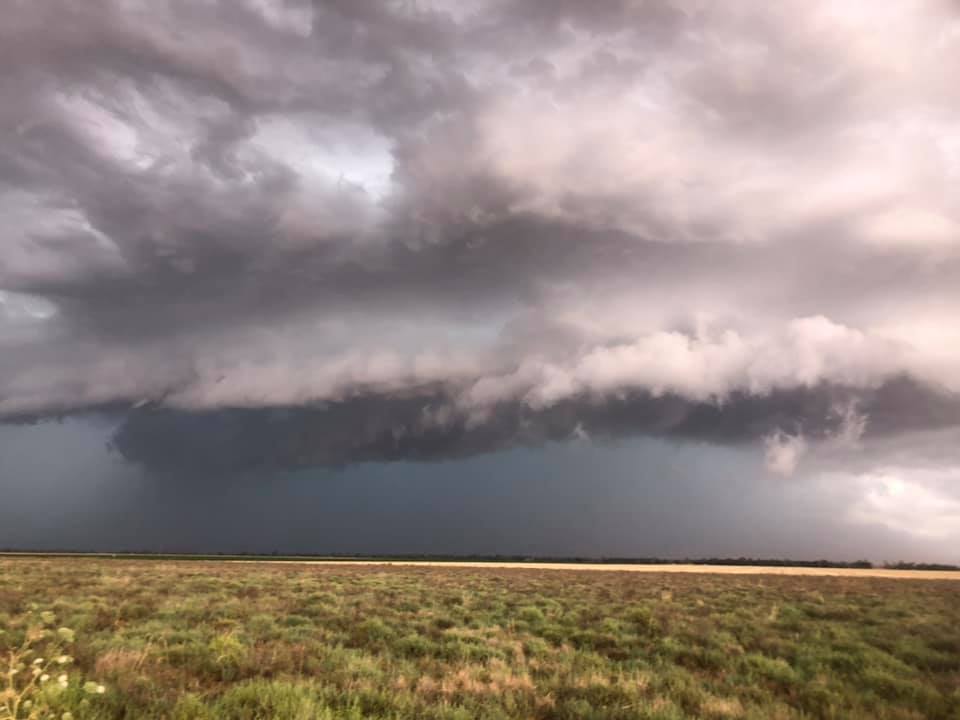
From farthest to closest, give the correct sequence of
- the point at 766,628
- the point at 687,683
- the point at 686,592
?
1. the point at 686,592
2. the point at 766,628
3. the point at 687,683

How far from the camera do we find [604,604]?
22.1 m

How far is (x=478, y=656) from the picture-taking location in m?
12.3

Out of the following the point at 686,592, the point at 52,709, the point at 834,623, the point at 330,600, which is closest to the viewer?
the point at 52,709

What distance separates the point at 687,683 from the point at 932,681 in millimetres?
4790

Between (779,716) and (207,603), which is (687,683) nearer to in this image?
(779,716)

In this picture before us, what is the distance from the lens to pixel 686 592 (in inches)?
1101

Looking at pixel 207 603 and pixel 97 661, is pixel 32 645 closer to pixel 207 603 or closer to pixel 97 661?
pixel 97 661

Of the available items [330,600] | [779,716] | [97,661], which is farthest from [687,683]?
[330,600]

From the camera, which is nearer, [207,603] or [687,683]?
[687,683]

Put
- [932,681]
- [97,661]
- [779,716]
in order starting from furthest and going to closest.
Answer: [932,681] < [97,661] < [779,716]

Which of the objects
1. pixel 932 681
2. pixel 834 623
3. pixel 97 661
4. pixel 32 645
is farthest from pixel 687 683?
pixel 32 645

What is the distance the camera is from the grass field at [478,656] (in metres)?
8.34

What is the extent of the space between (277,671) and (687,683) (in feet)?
21.7

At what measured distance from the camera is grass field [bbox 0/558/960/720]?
27.3 ft
